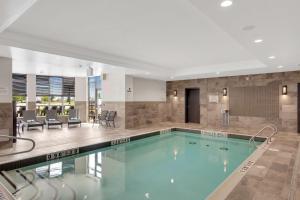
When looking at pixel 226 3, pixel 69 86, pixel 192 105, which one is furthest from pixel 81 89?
pixel 226 3

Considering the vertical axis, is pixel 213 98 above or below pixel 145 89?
below

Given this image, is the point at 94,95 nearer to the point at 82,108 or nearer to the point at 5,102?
the point at 82,108

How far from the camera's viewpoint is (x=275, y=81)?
859cm

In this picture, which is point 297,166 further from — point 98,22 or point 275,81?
point 275,81

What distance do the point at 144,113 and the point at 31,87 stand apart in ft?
21.3

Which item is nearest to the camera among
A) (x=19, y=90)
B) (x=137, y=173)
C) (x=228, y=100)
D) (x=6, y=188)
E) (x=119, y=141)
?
(x=6, y=188)

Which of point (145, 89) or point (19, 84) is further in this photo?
point (19, 84)

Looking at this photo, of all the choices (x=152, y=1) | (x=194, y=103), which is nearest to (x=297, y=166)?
(x=152, y=1)

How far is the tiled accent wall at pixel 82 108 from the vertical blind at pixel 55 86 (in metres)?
0.75

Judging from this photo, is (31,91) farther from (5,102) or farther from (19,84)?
(5,102)

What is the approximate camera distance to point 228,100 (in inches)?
389

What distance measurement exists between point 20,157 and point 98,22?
11.7 feet

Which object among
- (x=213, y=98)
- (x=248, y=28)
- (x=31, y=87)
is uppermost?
(x=248, y=28)

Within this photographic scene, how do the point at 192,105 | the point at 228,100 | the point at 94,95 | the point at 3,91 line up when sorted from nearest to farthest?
the point at 3,91, the point at 228,100, the point at 192,105, the point at 94,95
